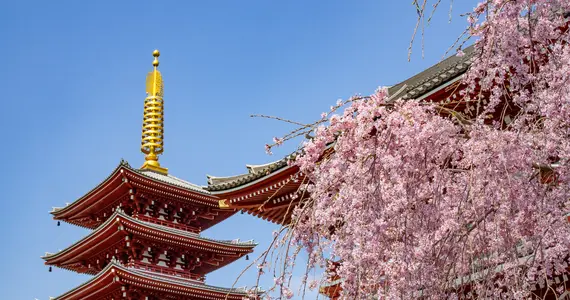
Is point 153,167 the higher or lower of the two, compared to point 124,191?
higher

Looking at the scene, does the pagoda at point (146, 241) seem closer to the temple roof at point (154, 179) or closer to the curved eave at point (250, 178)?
the temple roof at point (154, 179)

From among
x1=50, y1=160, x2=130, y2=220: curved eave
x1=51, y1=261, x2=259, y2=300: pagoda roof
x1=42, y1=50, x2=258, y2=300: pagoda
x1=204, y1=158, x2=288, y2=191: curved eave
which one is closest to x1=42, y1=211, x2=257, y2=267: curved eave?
x1=42, y1=50, x2=258, y2=300: pagoda

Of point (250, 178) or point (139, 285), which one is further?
point (139, 285)

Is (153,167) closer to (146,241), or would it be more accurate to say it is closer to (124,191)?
(124,191)

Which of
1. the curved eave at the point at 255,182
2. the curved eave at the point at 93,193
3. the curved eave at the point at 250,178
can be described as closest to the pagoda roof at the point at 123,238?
the curved eave at the point at 93,193

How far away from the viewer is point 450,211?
4523 millimetres

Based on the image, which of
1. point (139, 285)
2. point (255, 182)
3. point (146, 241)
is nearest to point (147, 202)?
point (146, 241)

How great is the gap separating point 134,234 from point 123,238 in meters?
0.49

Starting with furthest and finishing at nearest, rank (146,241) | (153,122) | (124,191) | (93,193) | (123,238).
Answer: (153,122) → (93,193) → (124,191) → (146,241) → (123,238)

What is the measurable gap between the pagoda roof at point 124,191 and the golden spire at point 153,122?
2.82ft

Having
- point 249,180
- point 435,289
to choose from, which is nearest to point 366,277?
point 435,289

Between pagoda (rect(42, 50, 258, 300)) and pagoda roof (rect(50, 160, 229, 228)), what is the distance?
0.10ft

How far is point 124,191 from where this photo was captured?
21953 mm

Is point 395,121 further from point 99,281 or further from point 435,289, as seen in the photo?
point 99,281
